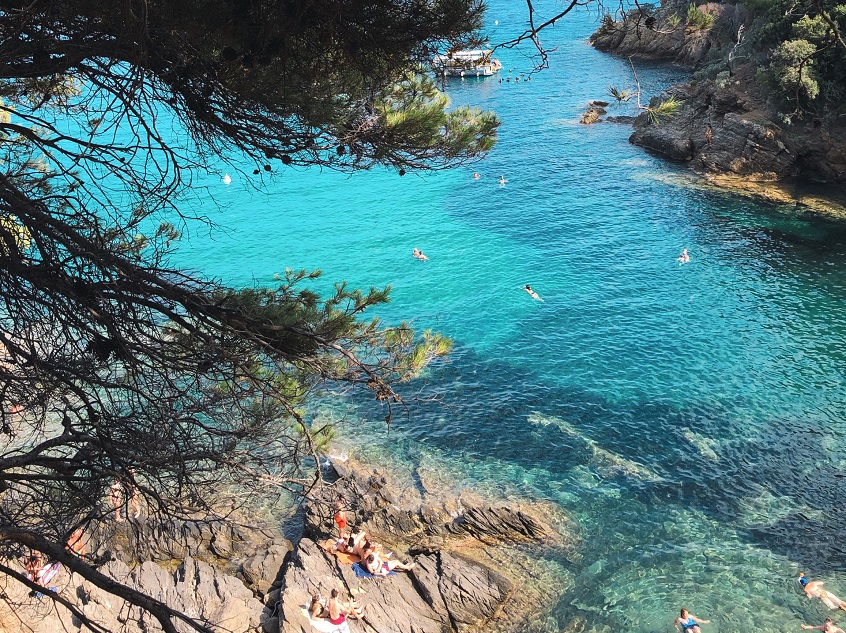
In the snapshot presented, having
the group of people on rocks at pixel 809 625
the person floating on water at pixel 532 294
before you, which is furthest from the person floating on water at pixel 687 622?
the person floating on water at pixel 532 294

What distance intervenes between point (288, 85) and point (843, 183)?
3143cm

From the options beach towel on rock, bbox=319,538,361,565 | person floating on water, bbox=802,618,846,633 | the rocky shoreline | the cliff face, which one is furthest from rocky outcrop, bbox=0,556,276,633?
the cliff face

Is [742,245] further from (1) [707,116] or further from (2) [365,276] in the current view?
(2) [365,276]

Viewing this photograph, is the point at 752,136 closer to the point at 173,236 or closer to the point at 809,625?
the point at 809,625

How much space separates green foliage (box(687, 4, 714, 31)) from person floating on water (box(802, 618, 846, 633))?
1237cm

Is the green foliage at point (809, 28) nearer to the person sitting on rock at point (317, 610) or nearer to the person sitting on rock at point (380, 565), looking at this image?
the person sitting on rock at point (380, 565)

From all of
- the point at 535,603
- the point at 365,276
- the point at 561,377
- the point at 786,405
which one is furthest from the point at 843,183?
the point at 535,603

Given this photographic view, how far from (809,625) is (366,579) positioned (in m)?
8.63

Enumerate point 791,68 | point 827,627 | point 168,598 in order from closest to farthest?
point 827,627 < point 168,598 < point 791,68

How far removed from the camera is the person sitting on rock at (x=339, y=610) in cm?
1297

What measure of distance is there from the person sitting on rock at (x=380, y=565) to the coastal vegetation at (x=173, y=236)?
6973 millimetres

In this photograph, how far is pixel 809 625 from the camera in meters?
13.2

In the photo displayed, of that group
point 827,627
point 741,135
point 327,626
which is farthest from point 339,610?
point 741,135

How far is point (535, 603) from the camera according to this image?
1402 cm
